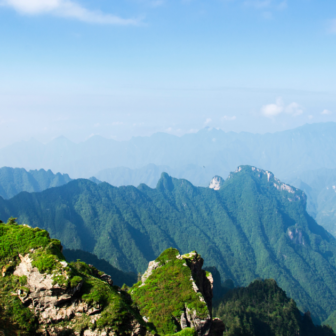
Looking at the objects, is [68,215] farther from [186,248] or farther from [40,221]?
[186,248]

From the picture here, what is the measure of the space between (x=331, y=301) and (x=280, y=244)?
49.0m

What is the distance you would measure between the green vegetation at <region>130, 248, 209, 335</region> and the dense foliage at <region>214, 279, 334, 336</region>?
33.9 metres

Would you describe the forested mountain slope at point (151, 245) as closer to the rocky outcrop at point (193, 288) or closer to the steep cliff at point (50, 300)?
the rocky outcrop at point (193, 288)

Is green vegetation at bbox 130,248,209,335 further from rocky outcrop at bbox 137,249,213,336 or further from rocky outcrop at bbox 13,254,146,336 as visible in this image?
rocky outcrop at bbox 13,254,146,336

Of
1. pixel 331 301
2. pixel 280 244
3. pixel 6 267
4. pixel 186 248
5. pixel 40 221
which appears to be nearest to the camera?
pixel 6 267

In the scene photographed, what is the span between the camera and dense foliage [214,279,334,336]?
59531mm

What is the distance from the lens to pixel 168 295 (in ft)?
88.7

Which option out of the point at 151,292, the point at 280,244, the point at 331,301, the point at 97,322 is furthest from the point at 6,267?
the point at 280,244

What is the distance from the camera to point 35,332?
14.0m

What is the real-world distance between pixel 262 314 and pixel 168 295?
52.6 metres

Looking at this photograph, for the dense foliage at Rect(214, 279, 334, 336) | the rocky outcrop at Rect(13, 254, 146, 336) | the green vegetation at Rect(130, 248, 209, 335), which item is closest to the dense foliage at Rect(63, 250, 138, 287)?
the dense foliage at Rect(214, 279, 334, 336)

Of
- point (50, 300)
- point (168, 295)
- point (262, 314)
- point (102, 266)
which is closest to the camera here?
point (50, 300)

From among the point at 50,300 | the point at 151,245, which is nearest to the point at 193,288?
the point at 50,300

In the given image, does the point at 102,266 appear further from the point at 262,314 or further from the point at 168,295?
the point at 168,295
